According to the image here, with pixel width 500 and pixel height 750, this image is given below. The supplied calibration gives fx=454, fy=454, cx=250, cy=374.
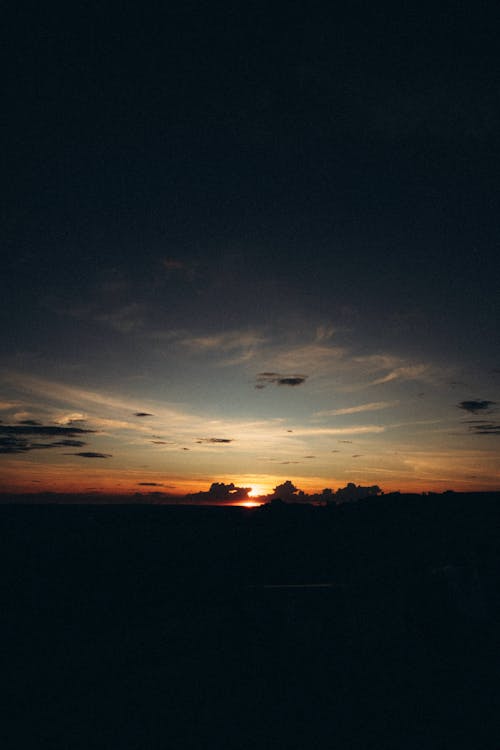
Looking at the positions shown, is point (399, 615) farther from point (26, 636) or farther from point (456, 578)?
point (26, 636)

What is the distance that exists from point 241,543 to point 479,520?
2060 centimetres

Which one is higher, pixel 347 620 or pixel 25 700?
pixel 347 620

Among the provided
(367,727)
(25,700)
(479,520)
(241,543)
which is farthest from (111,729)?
(479,520)

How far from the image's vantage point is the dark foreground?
10.6m

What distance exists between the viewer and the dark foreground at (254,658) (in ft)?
34.7

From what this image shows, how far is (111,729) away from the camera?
34.7 feet

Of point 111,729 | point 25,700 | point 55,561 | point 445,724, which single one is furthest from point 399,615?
point 55,561

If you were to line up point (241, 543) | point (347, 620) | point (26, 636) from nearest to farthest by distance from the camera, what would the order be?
point (347, 620)
point (26, 636)
point (241, 543)

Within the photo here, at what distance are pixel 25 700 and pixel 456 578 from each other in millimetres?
13972

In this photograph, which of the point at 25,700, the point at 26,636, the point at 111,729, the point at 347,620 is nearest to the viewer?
the point at 111,729

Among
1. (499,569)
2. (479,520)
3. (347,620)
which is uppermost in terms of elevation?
(479,520)

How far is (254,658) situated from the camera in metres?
14.2

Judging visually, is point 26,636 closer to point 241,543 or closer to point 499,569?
point 499,569

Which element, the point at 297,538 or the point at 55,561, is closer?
the point at 55,561
